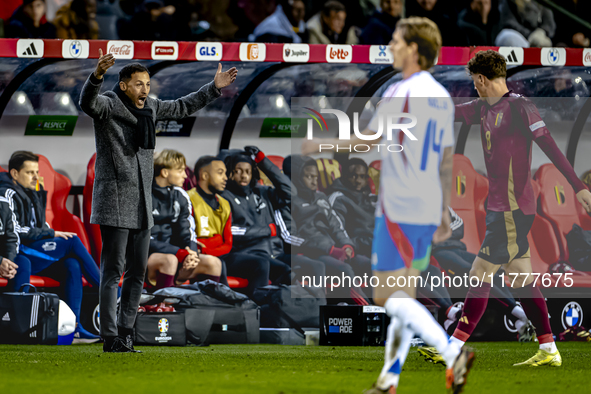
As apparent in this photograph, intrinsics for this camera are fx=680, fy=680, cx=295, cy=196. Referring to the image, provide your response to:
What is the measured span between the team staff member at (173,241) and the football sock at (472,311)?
239cm

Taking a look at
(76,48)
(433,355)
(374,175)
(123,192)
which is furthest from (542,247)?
(76,48)

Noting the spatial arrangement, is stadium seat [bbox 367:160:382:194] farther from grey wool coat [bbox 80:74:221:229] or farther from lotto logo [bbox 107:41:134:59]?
lotto logo [bbox 107:41:134:59]

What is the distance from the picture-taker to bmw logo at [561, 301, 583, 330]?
6.21 metres

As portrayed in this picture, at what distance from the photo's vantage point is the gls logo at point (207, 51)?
19.5 feet

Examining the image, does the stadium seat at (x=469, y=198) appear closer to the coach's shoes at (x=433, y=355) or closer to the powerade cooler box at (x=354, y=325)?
the powerade cooler box at (x=354, y=325)

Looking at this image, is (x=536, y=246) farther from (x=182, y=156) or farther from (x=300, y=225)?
(x=182, y=156)

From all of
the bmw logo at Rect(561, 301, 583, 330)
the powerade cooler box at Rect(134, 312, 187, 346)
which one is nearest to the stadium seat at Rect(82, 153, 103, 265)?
the powerade cooler box at Rect(134, 312, 187, 346)

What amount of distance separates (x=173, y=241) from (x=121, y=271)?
1384 mm

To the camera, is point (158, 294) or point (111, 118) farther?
point (158, 294)

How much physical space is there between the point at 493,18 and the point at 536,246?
290cm

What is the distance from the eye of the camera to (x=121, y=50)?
596cm

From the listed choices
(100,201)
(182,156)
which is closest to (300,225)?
(182,156)

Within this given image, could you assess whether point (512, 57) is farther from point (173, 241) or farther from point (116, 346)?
point (116, 346)

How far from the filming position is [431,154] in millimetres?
3072
